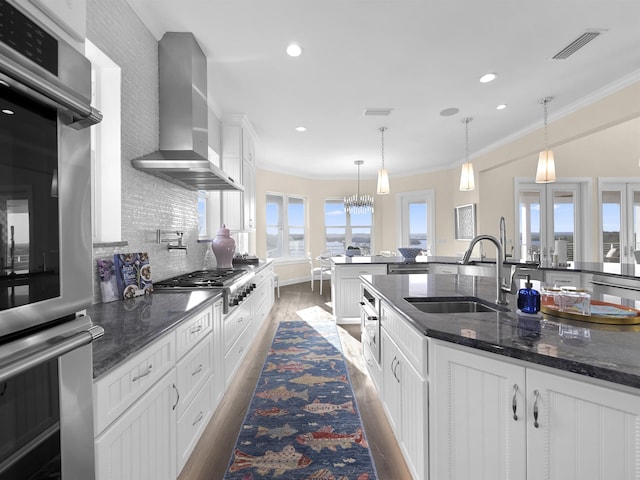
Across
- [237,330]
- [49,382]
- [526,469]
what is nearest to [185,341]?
[49,382]

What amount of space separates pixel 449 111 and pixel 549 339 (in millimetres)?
3867

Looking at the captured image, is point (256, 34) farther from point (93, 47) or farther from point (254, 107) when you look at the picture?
point (254, 107)

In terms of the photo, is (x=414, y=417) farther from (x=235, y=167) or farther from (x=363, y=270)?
(x=235, y=167)

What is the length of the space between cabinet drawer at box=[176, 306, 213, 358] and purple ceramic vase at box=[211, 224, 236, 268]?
144cm

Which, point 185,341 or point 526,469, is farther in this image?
point 185,341

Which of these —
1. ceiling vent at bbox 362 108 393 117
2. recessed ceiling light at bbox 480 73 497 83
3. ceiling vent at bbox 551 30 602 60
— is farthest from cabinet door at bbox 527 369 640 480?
ceiling vent at bbox 362 108 393 117

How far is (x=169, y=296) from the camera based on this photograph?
1.92 metres

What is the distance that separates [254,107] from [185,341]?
3.31 m

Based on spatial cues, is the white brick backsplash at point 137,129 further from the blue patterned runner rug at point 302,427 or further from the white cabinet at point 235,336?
the blue patterned runner rug at point 302,427

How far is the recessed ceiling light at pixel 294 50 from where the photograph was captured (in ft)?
8.83

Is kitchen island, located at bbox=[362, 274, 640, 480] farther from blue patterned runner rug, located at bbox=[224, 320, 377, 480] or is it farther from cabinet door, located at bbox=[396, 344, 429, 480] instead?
blue patterned runner rug, located at bbox=[224, 320, 377, 480]

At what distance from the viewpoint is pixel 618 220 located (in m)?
5.63

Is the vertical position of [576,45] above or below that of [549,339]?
above

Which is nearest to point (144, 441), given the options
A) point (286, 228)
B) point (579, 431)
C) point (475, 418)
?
point (475, 418)
